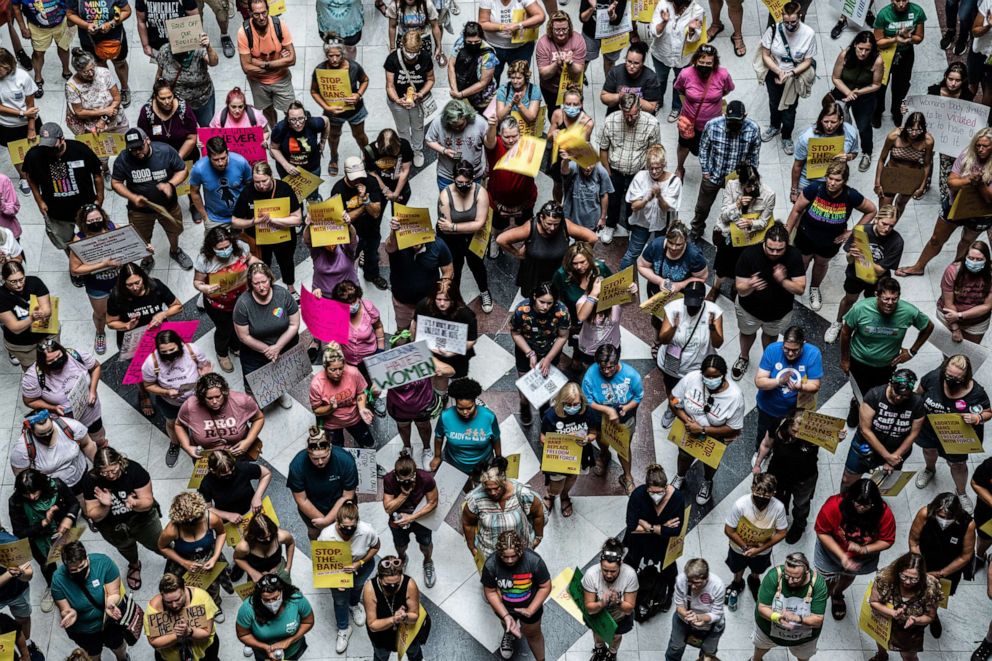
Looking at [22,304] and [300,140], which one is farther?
[300,140]

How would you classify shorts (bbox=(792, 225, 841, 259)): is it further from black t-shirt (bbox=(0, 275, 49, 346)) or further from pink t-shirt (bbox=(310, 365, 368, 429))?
black t-shirt (bbox=(0, 275, 49, 346))

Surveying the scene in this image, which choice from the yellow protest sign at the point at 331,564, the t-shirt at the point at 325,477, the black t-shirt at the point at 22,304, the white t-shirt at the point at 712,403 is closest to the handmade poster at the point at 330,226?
the t-shirt at the point at 325,477

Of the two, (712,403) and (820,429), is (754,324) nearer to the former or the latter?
(712,403)

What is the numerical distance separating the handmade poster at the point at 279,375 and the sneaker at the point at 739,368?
13.4 feet

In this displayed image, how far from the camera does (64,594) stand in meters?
12.5

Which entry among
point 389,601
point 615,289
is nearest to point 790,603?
point 389,601

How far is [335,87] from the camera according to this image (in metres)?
16.1

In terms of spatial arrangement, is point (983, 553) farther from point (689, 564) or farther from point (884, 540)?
point (689, 564)

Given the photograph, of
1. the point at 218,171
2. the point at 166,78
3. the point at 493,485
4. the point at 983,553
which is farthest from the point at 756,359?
the point at 166,78

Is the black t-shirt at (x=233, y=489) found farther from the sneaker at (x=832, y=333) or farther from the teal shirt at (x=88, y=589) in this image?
the sneaker at (x=832, y=333)

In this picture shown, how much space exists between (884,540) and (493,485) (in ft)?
10.6

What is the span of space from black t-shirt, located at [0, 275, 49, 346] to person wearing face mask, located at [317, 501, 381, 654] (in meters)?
3.83

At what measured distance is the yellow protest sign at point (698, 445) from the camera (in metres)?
13.4

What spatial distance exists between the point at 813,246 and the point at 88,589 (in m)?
7.44
